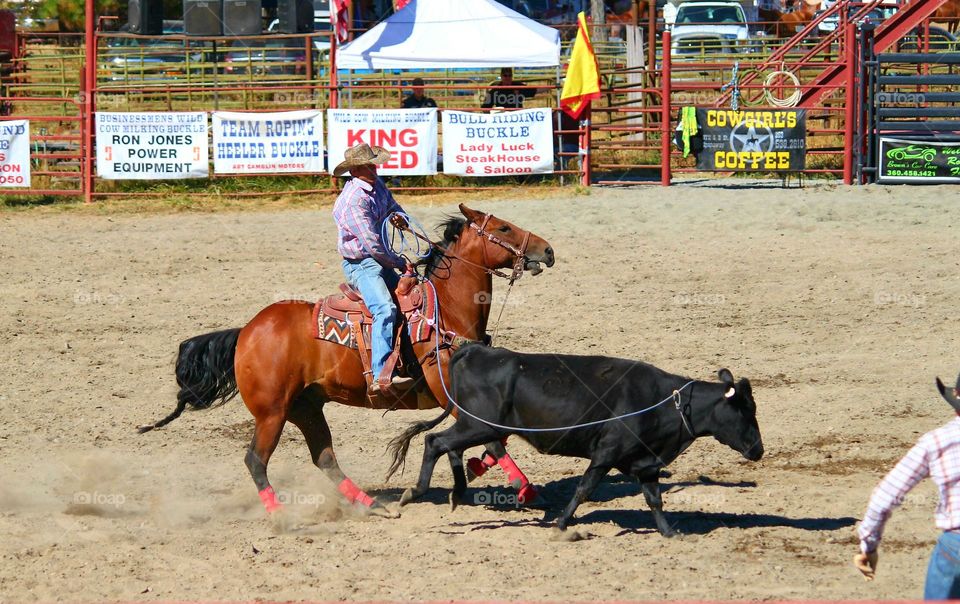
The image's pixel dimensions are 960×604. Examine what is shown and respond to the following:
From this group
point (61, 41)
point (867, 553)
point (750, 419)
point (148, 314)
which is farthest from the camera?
point (61, 41)

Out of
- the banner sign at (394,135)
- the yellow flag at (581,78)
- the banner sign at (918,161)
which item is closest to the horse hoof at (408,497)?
the banner sign at (394,135)

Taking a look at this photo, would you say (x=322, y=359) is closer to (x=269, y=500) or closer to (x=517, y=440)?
(x=269, y=500)

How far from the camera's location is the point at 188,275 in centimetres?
1307

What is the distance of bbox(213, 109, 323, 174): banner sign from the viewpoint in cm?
1695

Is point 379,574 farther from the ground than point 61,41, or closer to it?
closer to it

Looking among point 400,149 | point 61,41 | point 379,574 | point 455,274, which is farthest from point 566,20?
point 379,574

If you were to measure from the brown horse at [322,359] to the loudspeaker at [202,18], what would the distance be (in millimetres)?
13816

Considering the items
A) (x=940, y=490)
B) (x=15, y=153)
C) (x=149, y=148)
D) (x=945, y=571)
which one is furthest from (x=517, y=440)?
(x=15, y=153)

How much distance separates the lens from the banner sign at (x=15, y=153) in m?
16.7

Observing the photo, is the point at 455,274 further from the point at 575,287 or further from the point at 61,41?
the point at 61,41

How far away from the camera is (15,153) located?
664 inches

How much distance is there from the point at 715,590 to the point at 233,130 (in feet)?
42.0

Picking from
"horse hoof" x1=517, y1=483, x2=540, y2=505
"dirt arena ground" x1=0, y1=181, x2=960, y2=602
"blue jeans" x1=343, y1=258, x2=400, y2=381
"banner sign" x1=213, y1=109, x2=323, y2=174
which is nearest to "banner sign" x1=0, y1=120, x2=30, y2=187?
"dirt arena ground" x1=0, y1=181, x2=960, y2=602

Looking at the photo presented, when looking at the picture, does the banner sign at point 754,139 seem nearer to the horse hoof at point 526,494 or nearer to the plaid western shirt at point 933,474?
the horse hoof at point 526,494
